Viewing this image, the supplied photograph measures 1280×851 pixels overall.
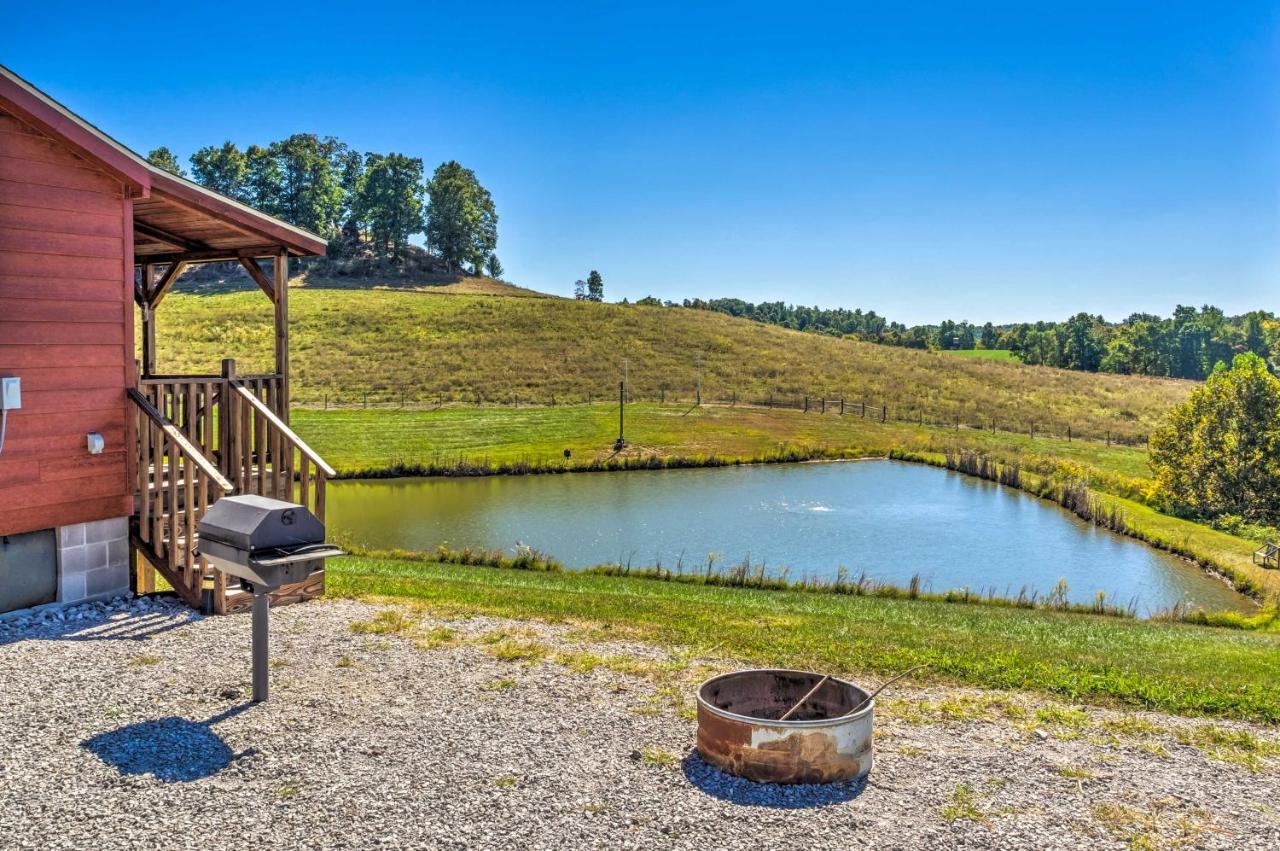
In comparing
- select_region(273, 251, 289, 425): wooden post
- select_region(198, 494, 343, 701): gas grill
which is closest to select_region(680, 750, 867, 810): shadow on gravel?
select_region(198, 494, 343, 701): gas grill

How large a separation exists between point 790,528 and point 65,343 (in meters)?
19.1

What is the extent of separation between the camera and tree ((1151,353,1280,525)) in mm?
31578

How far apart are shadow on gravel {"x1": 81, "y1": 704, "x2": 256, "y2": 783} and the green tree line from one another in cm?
8410

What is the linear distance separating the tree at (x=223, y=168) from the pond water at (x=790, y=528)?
70374 millimetres

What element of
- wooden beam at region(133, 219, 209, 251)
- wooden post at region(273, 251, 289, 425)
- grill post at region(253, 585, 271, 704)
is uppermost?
wooden beam at region(133, 219, 209, 251)

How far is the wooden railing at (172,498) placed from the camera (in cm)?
799

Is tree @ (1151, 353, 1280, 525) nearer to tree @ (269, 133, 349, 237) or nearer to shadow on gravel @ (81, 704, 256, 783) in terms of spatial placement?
shadow on gravel @ (81, 704, 256, 783)

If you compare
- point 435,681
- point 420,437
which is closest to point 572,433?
point 420,437

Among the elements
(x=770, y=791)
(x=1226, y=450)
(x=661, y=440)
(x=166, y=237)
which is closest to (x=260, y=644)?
(x=770, y=791)

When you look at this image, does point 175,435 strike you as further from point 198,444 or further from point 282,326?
point 282,326

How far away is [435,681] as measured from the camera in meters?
6.55

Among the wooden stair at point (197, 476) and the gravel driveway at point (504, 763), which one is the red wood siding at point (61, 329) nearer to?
the wooden stair at point (197, 476)

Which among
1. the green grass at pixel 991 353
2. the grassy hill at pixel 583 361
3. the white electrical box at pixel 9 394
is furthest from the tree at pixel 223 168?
the white electrical box at pixel 9 394

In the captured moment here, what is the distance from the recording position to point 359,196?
87688 millimetres
